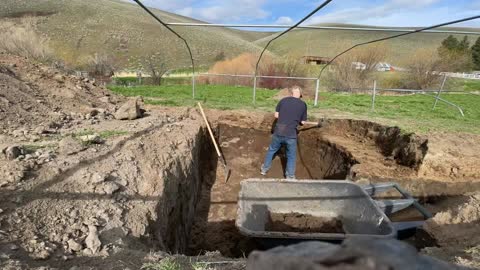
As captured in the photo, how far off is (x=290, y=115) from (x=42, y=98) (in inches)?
193

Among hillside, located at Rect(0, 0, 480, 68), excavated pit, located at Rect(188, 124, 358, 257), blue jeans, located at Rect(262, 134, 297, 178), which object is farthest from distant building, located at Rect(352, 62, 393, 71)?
hillside, located at Rect(0, 0, 480, 68)

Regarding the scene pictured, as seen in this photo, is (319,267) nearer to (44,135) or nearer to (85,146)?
(85,146)

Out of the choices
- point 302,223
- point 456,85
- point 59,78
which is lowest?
point 302,223

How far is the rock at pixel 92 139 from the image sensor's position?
15.5 feet

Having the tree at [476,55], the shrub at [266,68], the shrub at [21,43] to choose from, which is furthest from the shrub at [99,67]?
the tree at [476,55]

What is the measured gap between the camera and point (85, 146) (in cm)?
454

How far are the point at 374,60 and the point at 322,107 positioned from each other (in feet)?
46.4

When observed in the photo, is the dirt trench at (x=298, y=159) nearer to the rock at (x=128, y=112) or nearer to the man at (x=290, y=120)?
the man at (x=290, y=120)

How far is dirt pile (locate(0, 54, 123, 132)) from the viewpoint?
566cm

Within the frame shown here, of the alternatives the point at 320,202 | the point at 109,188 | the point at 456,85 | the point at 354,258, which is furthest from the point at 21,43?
the point at 456,85

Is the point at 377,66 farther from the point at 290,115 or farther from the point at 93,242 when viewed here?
the point at 93,242

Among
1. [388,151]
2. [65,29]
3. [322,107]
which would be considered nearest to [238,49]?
[65,29]

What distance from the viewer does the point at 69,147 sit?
4.27 metres

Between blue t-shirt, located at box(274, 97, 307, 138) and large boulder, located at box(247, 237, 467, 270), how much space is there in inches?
221
